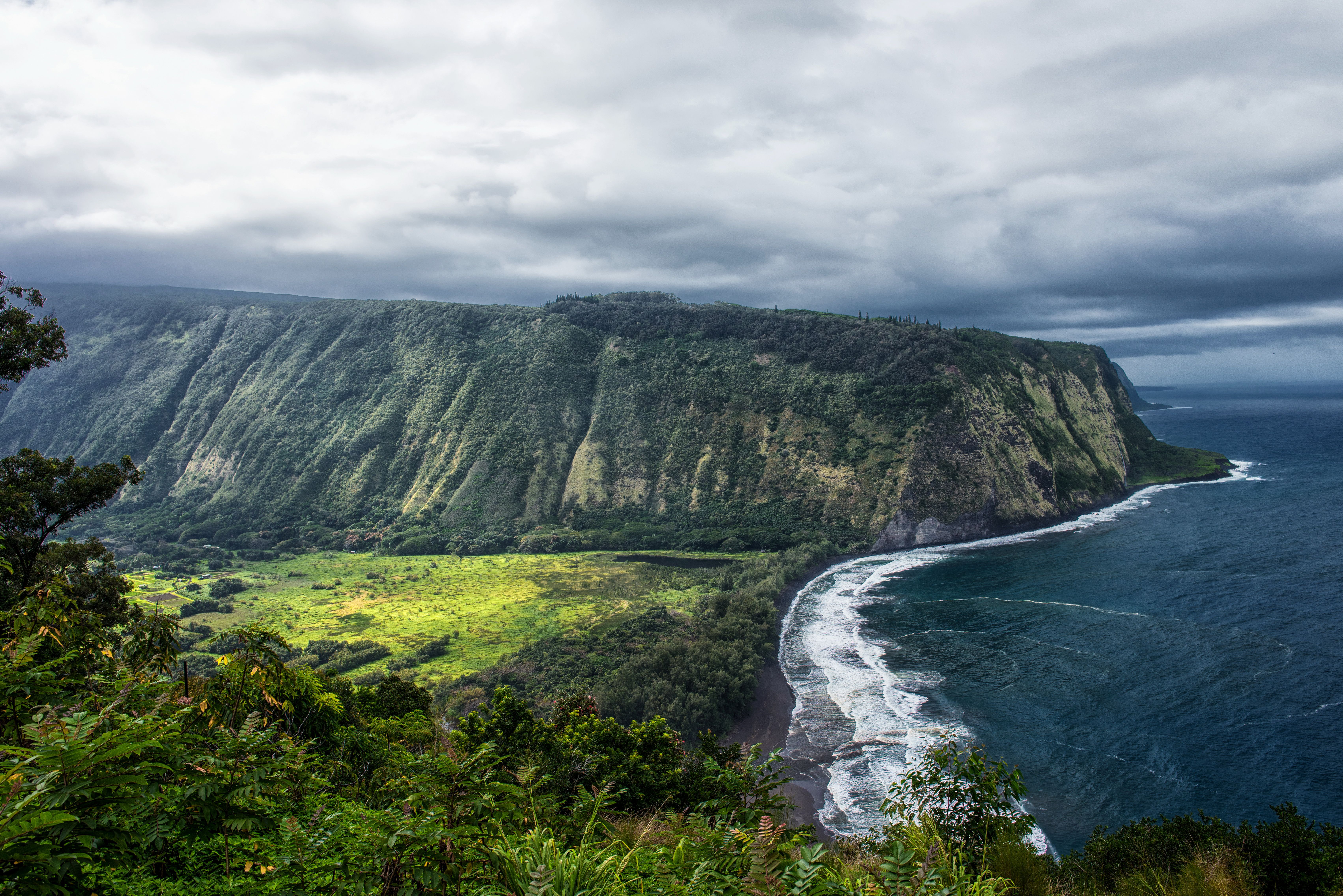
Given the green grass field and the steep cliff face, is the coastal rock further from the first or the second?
the green grass field

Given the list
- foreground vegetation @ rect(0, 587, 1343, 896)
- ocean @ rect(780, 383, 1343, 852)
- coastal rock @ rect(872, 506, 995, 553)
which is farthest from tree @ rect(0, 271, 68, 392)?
coastal rock @ rect(872, 506, 995, 553)

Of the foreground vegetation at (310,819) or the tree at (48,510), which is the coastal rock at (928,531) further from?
the tree at (48,510)

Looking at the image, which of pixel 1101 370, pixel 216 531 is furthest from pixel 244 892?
pixel 1101 370

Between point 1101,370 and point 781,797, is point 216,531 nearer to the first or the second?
Answer: point 781,797

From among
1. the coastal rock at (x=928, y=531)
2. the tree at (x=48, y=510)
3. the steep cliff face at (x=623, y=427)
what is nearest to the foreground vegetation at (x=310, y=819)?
the tree at (x=48, y=510)

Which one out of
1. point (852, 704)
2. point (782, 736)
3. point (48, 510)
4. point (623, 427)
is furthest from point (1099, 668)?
point (623, 427)

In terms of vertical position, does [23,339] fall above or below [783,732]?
above

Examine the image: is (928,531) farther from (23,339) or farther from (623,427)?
(23,339)
